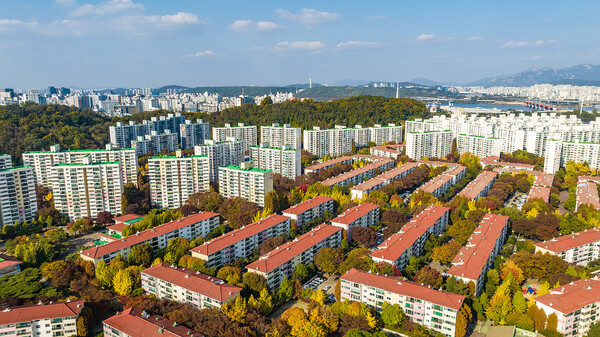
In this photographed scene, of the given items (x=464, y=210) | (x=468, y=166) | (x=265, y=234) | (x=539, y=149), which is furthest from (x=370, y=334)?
(x=539, y=149)

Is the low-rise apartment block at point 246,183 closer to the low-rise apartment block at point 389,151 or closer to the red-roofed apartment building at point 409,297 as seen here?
the red-roofed apartment building at point 409,297

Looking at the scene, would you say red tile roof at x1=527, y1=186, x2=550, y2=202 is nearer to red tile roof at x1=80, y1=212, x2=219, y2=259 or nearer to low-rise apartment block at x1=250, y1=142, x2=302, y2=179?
low-rise apartment block at x1=250, y1=142, x2=302, y2=179

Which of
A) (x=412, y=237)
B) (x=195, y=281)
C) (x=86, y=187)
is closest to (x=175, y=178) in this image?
(x=86, y=187)

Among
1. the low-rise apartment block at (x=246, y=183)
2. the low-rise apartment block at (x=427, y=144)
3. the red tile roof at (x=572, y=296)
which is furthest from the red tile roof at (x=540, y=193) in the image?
the low-rise apartment block at (x=246, y=183)

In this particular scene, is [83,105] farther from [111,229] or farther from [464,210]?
[464,210]

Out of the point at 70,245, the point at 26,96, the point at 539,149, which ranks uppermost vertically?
the point at 26,96

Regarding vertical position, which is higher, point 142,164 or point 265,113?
point 265,113
